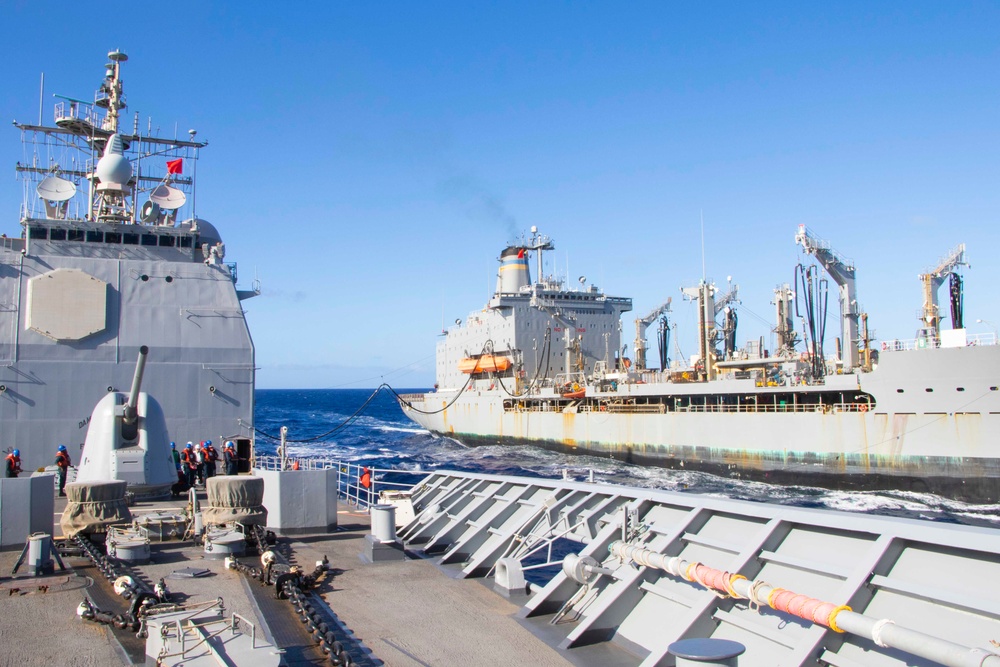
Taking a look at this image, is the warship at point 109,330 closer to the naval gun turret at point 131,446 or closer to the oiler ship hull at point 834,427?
the naval gun turret at point 131,446

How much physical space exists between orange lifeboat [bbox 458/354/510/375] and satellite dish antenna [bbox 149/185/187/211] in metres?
24.9

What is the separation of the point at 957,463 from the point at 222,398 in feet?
65.8

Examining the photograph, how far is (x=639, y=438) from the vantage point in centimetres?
3186

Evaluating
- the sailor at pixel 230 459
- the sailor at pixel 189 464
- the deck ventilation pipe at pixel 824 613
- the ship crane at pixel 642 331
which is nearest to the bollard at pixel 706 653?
the deck ventilation pipe at pixel 824 613

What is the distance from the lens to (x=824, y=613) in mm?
3848

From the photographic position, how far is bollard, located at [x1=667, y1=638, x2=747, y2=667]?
327 cm

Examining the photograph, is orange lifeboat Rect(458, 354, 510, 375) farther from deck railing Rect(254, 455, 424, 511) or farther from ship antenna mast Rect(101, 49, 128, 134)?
ship antenna mast Rect(101, 49, 128, 134)

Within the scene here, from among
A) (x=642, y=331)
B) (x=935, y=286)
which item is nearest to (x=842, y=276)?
(x=935, y=286)

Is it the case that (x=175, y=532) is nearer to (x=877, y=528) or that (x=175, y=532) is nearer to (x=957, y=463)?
(x=877, y=528)

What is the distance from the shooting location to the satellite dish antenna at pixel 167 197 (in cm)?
1944

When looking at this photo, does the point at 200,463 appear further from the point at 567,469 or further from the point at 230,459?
the point at 567,469

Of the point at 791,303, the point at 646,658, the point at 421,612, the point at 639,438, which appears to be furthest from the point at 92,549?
the point at 791,303

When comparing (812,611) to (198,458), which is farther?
(198,458)

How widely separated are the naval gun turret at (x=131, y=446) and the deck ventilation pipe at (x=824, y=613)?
27.0 feet
